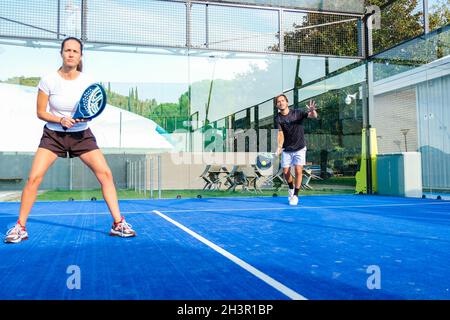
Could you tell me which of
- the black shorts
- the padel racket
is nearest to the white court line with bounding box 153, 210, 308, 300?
the black shorts

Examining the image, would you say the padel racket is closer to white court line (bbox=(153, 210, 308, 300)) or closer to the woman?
the woman

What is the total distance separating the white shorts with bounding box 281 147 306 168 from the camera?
24.3 feet

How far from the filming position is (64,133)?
146 inches

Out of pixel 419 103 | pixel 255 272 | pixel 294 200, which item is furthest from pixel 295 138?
pixel 255 272

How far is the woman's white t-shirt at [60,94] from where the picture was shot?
3.60 metres

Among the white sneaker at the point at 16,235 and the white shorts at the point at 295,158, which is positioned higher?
the white shorts at the point at 295,158

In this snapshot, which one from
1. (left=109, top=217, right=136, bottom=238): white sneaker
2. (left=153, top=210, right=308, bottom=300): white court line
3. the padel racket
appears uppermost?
the padel racket

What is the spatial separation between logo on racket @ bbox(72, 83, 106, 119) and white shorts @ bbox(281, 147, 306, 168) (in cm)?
442

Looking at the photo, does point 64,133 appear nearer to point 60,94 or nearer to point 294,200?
point 60,94

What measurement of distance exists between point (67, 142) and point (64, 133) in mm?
81

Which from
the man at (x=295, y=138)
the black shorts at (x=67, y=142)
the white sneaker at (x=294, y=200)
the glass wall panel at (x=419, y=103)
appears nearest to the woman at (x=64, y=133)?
the black shorts at (x=67, y=142)

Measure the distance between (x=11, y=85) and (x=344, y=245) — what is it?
7799mm

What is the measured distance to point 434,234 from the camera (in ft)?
12.5

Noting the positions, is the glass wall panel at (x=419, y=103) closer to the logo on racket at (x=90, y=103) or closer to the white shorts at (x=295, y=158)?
the white shorts at (x=295, y=158)
